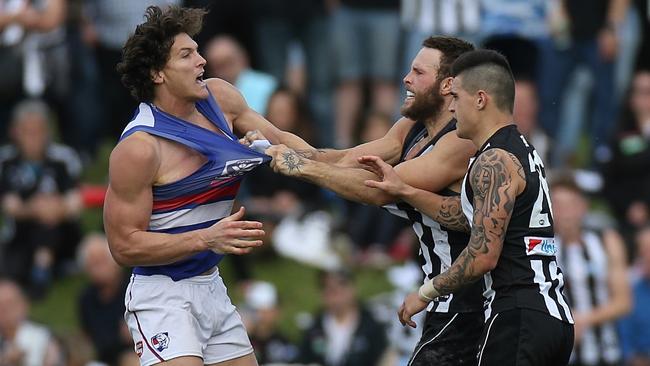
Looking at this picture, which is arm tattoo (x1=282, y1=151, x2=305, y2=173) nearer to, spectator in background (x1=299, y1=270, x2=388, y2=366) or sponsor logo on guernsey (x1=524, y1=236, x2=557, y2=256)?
sponsor logo on guernsey (x1=524, y1=236, x2=557, y2=256)

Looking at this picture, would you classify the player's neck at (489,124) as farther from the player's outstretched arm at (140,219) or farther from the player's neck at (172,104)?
the player's neck at (172,104)

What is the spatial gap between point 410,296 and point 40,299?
25.4 ft

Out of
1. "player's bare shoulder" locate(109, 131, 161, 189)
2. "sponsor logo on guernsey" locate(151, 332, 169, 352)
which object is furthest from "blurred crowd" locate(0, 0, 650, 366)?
"player's bare shoulder" locate(109, 131, 161, 189)

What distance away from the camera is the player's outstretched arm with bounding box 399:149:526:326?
877 centimetres

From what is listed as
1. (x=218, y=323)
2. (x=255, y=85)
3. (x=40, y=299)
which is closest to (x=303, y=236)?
(x=255, y=85)

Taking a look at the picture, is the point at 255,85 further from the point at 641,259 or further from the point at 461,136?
the point at 461,136

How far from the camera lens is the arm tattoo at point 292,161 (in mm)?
9562

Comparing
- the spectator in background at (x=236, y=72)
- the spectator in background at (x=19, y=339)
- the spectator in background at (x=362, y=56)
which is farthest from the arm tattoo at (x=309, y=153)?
the spectator in background at (x=362, y=56)

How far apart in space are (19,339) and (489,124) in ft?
24.2

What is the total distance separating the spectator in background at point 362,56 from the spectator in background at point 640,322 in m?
3.31

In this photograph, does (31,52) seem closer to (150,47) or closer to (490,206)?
(150,47)

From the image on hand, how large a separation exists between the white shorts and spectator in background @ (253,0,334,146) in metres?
6.68

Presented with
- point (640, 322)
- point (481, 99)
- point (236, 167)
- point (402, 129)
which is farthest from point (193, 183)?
point (640, 322)

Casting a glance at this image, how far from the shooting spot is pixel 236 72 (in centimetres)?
1552
